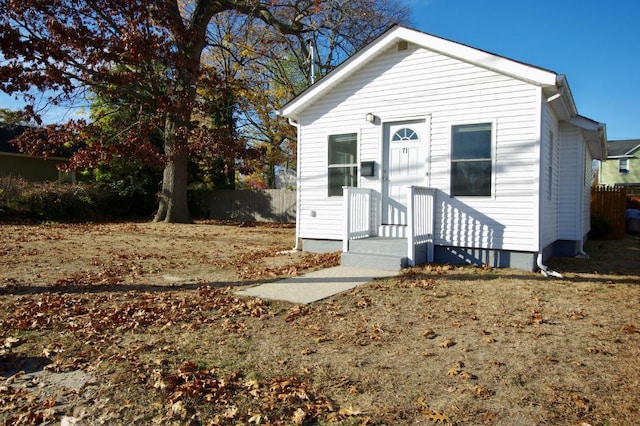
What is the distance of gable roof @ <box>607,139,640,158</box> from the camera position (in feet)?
129

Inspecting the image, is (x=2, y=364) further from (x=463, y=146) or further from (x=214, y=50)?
(x=214, y=50)

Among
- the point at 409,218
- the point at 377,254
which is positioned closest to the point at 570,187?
the point at 409,218

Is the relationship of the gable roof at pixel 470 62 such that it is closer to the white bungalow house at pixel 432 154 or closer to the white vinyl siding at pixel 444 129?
the white bungalow house at pixel 432 154

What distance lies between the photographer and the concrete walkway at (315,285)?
5.98 m

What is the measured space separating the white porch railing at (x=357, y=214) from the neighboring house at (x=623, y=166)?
38832mm

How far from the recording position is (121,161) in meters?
21.8

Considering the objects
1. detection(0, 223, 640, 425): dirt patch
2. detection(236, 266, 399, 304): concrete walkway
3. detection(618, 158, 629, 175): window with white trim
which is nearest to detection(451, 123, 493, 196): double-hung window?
detection(0, 223, 640, 425): dirt patch

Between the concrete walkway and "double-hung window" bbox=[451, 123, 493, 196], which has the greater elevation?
"double-hung window" bbox=[451, 123, 493, 196]

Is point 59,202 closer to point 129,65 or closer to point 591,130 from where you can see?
point 129,65

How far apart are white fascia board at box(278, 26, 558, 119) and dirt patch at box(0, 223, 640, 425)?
3375 millimetres

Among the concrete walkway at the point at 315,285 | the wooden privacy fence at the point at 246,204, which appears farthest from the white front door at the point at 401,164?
the wooden privacy fence at the point at 246,204

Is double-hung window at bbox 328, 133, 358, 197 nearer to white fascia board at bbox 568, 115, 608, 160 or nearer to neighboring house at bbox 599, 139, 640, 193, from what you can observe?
white fascia board at bbox 568, 115, 608, 160

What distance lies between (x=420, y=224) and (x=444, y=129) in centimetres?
192

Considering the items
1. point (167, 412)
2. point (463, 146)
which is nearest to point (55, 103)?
point (463, 146)
